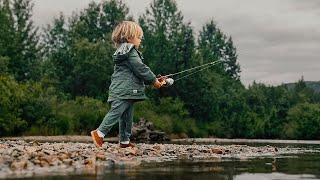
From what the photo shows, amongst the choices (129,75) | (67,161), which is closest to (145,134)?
(129,75)

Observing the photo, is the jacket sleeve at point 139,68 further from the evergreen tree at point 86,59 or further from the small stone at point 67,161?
the evergreen tree at point 86,59

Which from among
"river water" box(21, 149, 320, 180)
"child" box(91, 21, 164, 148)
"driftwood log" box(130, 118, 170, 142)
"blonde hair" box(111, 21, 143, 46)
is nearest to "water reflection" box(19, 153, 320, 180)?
"river water" box(21, 149, 320, 180)

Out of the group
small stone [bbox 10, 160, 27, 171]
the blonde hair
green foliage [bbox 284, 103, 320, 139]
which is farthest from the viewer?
green foliage [bbox 284, 103, 320, 139]

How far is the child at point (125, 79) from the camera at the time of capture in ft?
35.3

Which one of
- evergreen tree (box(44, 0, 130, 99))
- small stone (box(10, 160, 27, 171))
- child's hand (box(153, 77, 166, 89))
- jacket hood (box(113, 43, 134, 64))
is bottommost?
small stone (box(10, 160, 27, 171))

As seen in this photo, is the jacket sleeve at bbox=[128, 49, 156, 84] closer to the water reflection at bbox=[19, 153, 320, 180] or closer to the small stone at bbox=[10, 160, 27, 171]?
the water reflection at bbox=[19, 153, 320, 180]

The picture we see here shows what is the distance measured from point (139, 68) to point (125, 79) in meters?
0.34

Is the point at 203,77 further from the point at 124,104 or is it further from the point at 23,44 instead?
the point at 124,104

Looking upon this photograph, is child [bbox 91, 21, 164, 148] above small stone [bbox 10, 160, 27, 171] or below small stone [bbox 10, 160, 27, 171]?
above

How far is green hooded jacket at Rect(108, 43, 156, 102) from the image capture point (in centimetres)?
1077

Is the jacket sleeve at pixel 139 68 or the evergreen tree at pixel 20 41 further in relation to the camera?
the evergreen tree at pixel 20 41

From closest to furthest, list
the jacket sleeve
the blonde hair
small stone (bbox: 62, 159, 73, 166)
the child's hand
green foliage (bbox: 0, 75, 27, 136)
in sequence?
1. small stone (bbox: 62, 159, 73, 166)
2. the jacket sleeve
3. the blonde hair
4. the child's hand
5. green foliage (bbox: 0, 75, 27, 136)

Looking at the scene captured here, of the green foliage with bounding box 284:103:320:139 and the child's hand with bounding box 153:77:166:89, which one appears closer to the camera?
the child's hand with bounding box 153:77:166:89

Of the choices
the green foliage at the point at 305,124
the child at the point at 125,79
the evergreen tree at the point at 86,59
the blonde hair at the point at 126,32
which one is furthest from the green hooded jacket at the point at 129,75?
the evergreen tree at the point at 86,59
